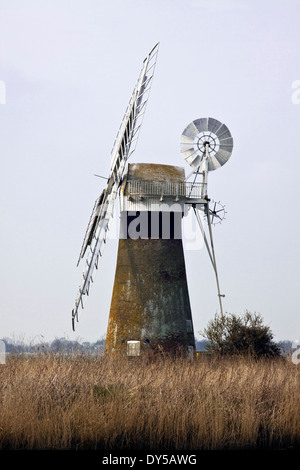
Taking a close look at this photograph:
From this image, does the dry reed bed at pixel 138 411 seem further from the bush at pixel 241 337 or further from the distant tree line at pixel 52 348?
the bush at pixel 241 337

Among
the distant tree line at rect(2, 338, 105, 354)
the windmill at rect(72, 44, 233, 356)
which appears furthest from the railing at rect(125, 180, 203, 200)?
the distant tree line at rect(2, 338, 105, 354)

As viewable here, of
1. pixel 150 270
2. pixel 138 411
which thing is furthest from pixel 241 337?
pixel 138 411

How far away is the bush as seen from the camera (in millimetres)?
27453

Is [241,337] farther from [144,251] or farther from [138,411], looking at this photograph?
[138,411]

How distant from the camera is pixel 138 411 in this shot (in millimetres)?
14516

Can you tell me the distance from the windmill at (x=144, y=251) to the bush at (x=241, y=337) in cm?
213

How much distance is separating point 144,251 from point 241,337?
5.14 metres

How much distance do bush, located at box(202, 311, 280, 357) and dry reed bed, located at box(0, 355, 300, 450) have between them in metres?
10.0

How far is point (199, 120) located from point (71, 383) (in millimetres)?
14283

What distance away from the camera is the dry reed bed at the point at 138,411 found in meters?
13.8

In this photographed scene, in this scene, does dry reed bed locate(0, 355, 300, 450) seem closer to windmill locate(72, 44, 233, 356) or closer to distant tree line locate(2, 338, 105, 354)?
distant tree line locate(2, 338, 105, 354)

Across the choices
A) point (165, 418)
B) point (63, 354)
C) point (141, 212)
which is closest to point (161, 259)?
point (141, 212)

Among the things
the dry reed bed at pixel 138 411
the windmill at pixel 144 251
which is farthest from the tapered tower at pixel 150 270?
the dry reed bed at pixel 138 411

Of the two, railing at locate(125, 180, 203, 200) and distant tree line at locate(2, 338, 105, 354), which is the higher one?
railing at locate(125, 180, 203, 200)
